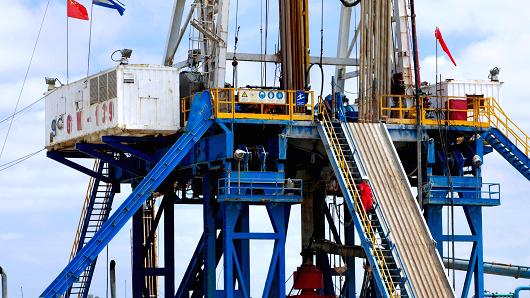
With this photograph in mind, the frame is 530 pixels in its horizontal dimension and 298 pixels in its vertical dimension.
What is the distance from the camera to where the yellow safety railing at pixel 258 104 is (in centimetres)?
6481

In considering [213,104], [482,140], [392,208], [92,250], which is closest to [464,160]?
[482,140]

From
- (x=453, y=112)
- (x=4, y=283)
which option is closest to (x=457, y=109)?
(x=453, y=112)

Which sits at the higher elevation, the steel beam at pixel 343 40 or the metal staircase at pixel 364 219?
the steel beam at pixel 343 40

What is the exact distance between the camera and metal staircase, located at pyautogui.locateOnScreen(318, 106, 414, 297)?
60625 millimetres

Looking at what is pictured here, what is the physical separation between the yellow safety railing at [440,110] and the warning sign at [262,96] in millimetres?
3950

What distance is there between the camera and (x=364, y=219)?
204 ft

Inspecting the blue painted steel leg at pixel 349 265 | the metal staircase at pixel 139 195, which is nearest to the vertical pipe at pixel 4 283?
the metal staircase at pixel 139 195

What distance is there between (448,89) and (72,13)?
14.4m

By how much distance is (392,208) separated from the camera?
63188 mm

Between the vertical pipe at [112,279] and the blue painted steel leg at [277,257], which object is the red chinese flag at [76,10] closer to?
the vertical pipe at [112,279]

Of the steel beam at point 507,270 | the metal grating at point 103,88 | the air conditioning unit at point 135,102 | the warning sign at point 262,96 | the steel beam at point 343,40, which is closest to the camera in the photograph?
the warning sign at point 262,96

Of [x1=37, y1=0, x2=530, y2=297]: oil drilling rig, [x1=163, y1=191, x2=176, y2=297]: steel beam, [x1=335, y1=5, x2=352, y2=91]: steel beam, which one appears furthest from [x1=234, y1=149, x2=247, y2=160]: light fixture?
[x1=335, y1=5, x2=352, y2=91]: steel beam

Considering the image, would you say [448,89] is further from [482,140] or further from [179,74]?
[179,74]

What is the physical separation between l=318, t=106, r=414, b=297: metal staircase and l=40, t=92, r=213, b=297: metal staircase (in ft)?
14.1
